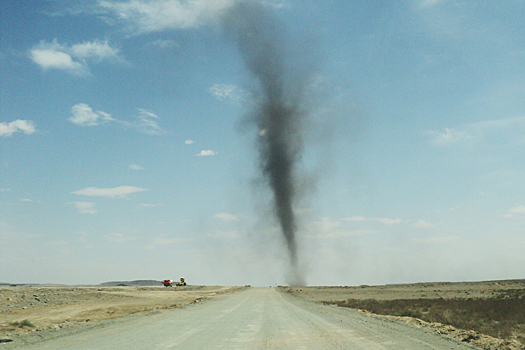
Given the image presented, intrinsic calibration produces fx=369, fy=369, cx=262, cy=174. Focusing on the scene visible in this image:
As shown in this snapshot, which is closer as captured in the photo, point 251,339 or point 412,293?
point 251,339

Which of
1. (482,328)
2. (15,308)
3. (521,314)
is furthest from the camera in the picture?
(15,308)

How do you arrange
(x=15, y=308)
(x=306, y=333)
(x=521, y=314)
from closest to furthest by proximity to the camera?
(x=306, y=333) → (x=521, y=314) → (x=15, y=308)

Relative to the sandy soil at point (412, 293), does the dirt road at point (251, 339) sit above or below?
below

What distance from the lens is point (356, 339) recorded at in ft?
45.6

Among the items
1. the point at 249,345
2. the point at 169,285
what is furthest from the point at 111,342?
the point at 169,285

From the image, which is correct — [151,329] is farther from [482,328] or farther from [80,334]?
[482,328]

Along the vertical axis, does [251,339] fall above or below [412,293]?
below

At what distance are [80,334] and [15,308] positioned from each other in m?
21.1

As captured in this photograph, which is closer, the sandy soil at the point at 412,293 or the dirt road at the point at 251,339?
the dirt road at the point at 251,339

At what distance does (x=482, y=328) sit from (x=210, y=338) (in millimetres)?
14197

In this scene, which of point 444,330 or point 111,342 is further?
point 444,330

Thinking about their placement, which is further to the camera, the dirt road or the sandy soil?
the sandy soil

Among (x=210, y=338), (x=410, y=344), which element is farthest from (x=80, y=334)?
(x=410, y=344)

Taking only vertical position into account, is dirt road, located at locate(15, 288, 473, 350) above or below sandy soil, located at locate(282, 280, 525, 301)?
below
